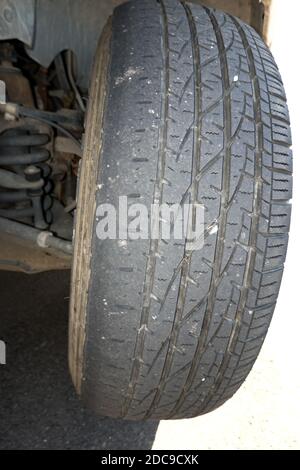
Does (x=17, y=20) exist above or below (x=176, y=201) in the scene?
above

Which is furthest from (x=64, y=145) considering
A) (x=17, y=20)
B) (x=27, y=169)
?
(x=17, y=20)

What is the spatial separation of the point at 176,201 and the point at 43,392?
106 centimetres

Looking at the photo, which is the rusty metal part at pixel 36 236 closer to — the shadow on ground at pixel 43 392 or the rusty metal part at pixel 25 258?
the rusty metal part at pixel 25 258

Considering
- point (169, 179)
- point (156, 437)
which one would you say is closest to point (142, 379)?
point (169, 179)

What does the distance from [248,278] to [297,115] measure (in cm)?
135

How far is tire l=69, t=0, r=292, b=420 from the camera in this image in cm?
92

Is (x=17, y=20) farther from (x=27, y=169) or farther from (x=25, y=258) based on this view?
(x=25, y=258)

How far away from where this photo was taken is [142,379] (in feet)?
3.37

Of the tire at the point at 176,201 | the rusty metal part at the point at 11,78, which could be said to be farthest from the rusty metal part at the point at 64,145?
the tire at the point at 176,201

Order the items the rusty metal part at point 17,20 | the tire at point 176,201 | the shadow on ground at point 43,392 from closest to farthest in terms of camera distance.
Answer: the tire at point 176,201, the rusty metal part at point 17,20, the shadow on ground at point 43,392

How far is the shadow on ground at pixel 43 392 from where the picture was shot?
1.50 metres

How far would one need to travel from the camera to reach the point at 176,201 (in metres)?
0.92

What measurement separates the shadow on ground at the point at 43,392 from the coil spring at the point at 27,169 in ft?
1.79
